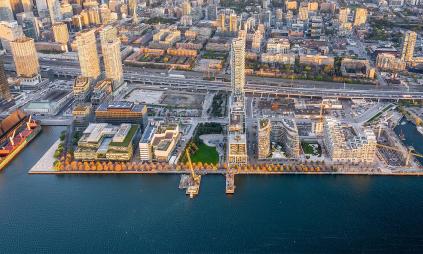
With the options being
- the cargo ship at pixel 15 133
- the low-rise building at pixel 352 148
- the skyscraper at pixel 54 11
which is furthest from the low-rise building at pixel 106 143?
the skyscraper at pixel 54 11

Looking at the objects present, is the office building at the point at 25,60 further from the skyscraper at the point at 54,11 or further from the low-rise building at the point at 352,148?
the low-rise building at the point at 352,148

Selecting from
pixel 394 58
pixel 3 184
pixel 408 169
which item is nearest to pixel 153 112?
pixel 3 184

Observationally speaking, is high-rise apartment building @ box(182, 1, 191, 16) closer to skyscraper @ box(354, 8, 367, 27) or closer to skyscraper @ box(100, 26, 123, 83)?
skyscraper @ box(354, 8, 367, 27)

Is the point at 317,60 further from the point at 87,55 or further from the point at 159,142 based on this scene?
the point at 159,142

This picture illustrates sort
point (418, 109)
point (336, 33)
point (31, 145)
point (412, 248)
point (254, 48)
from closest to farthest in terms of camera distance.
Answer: point (412, 248) → point (31, 145) → point (418, 109) → point (254, 48) → point (336, 33)

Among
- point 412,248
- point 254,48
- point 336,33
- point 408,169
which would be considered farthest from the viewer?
point 336,33

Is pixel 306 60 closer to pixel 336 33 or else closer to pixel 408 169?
pixel 336 33
